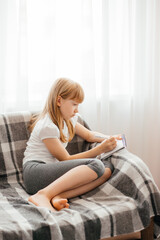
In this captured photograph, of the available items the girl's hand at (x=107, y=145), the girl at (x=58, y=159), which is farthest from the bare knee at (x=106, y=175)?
the girl's hand at (x=107, y=145)

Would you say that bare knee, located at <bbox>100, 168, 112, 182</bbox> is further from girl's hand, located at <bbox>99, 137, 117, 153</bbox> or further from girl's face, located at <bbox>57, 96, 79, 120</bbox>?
girl's face, located at <bbox>57, 96, 79, 120</bbox>

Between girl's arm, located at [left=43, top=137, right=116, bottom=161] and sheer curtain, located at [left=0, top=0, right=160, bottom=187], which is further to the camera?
sheer curtain, located at [left=0, top=0, right=160, bottom=187]

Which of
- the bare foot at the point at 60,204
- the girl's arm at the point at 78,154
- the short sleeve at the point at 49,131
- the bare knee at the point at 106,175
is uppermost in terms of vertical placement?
the short sleeve at the point at 49,131

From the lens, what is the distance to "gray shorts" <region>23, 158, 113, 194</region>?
1.92m

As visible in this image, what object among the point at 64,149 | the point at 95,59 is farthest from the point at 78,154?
the point at 95,59

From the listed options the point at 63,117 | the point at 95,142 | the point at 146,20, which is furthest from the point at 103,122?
the point at 146,20

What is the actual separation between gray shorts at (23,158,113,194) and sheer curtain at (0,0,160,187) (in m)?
0.61

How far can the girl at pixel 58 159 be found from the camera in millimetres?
1843

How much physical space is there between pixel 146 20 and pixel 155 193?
1.46m

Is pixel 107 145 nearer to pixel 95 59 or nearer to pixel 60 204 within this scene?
pixel 60 204

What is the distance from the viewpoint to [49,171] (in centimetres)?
194

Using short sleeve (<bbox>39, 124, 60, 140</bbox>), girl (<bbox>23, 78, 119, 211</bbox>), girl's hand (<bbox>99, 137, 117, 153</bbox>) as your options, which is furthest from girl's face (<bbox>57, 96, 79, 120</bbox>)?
girl's hand (<bbox>99, 137, 117, 153</bbox>)

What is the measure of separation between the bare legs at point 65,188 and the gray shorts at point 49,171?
5cm

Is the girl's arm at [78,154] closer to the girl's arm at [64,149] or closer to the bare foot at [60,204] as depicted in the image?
the girl's arm at [64,149]
